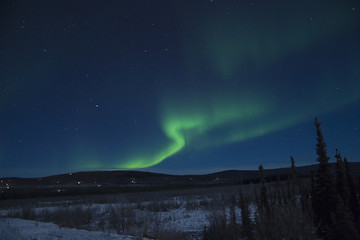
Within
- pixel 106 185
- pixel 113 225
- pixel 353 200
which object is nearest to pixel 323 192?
pixel 353 200

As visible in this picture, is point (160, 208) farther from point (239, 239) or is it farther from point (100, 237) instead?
point (100, 237)

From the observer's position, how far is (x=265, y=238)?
26.5ft

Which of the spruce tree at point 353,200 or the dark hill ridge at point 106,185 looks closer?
the spruce tree at point 353,200

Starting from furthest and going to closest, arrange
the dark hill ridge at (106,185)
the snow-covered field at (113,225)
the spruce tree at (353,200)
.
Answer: the dark hill ridge at (106,185) → the spruce tree at (353,200) → the snow-covered field at (113,225)

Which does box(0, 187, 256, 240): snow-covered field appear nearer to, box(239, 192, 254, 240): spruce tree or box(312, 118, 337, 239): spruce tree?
box(239, 192, 254, 240): spruce tree

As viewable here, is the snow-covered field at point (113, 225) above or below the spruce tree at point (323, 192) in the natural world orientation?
below

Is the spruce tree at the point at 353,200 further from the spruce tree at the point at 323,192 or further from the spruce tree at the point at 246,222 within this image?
the spruce tree at the point at 246,222

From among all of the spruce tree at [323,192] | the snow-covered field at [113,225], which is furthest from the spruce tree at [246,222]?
the spruce tree at [323,192]

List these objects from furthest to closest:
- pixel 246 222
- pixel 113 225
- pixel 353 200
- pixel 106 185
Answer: pixel 106 185 < pixel 113 225 < pixel 353 200 < pixel 246 222

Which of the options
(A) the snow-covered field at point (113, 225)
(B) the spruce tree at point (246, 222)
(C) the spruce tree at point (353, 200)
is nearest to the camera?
(A) the snow-covered field at point (113, 225)

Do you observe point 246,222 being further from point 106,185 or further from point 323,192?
point 106,185

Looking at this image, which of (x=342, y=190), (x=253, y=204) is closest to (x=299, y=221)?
(x=342, y=190)

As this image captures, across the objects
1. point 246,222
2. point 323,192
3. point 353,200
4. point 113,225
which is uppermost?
point 323,192

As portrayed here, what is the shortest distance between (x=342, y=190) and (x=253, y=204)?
346 inches
